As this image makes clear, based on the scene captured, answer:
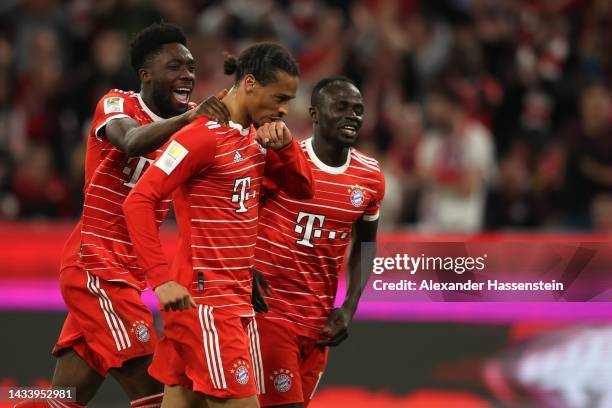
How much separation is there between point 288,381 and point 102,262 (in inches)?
42.6

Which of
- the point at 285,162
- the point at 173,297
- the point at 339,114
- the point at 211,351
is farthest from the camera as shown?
the point at 339,114

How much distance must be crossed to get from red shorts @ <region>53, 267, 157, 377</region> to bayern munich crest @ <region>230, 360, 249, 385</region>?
2.47 ft

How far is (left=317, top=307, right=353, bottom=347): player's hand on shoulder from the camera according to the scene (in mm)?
5512

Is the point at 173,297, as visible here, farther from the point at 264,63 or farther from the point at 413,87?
the point at 413,87

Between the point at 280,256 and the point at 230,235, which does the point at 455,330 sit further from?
the point at 230,235

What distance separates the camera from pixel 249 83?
4.66 metres

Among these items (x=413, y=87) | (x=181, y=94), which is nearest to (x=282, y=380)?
(x=181, y=94)

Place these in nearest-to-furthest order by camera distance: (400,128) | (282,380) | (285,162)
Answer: (285,162), (282,380), (400,128)

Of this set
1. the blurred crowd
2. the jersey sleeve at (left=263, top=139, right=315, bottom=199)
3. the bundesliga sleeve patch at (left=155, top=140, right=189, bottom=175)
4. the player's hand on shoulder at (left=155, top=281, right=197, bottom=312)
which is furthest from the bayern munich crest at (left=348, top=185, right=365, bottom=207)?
the blurred crowd

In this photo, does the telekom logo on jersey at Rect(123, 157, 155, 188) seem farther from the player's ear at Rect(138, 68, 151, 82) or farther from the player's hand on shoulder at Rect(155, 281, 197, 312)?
the player's hand on shoulder at Rect(155, 281, 197, 312)

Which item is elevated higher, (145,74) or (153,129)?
(145,74)

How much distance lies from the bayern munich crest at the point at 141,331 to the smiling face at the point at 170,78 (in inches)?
39.1

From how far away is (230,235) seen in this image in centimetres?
466

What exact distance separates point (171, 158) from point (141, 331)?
3.58 feet
